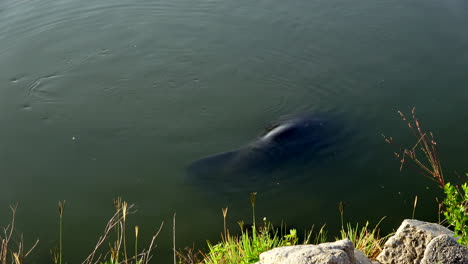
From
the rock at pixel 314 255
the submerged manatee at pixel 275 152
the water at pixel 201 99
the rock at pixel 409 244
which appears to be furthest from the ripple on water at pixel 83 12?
the rock at pixel 314 255

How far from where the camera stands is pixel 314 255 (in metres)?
2.74

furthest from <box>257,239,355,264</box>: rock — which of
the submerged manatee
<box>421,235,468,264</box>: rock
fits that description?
the submerged manatee

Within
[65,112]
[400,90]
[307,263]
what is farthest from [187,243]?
[400,90]

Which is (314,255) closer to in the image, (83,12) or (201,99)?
(201,99)

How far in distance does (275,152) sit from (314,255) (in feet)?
9.79

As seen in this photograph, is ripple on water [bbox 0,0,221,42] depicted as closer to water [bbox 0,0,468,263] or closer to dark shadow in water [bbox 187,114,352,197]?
water [bbox 0,0,468,263]

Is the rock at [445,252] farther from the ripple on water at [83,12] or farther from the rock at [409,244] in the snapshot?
the ripple on water at [83,12]

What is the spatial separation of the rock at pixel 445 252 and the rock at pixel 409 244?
0.27 meters

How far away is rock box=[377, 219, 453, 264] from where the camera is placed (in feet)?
10.9

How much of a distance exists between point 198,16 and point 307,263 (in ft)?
20.5

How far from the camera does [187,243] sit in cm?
477

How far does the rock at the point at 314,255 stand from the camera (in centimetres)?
272

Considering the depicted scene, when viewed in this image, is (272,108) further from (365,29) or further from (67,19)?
(67,19)

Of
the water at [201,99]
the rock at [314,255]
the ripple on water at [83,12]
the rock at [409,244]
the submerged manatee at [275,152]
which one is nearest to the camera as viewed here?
the rock at [314,255]
